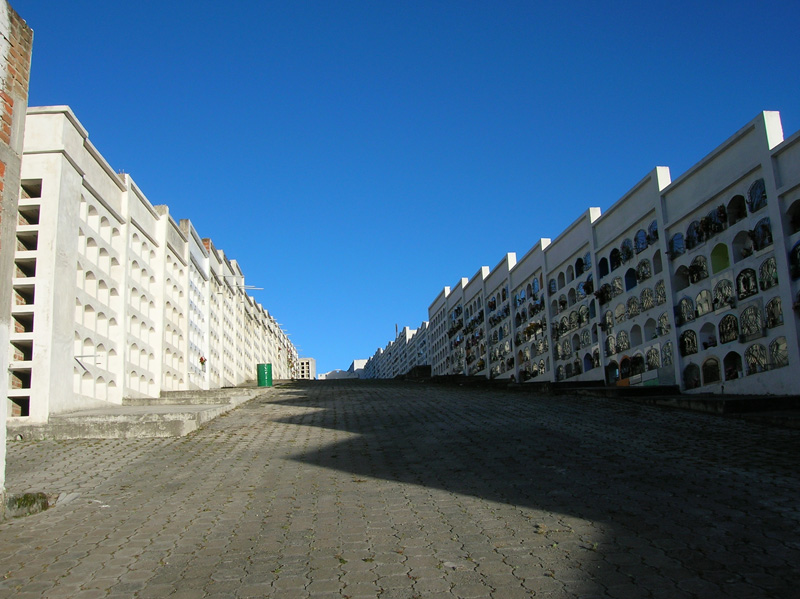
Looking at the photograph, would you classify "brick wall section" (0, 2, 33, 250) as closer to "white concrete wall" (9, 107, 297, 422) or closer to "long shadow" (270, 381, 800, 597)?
"long shadow" (270, 381, 800, 597)

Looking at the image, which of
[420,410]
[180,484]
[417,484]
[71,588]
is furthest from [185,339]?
[71,588]

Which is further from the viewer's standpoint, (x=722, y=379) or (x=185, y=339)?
(x=185, y=339)

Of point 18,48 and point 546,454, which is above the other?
point 18,48

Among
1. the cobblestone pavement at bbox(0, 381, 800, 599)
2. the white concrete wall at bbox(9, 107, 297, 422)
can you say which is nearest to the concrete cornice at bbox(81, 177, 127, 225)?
the white concrete wall at bbox(9, 107, 297, 422)

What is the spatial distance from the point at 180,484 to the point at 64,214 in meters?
6.11

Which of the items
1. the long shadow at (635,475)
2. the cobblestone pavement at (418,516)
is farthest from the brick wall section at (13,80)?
the long shadow at (635,475)

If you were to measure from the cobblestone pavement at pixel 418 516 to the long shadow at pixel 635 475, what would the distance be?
1.0 inches

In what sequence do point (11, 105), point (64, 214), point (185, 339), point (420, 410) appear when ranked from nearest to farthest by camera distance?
1. point (11, 105)
2. point (64, 214)
3. point (420, 410)
4. point (185, 339)

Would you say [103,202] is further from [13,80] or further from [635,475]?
[635,475]

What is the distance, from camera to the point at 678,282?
52.6 feet

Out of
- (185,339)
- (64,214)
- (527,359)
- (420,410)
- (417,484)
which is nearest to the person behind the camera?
(417,484)

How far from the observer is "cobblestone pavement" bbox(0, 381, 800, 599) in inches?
152

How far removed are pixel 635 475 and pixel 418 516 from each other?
244cm

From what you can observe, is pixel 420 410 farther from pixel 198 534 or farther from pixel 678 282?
pixel 198 534
